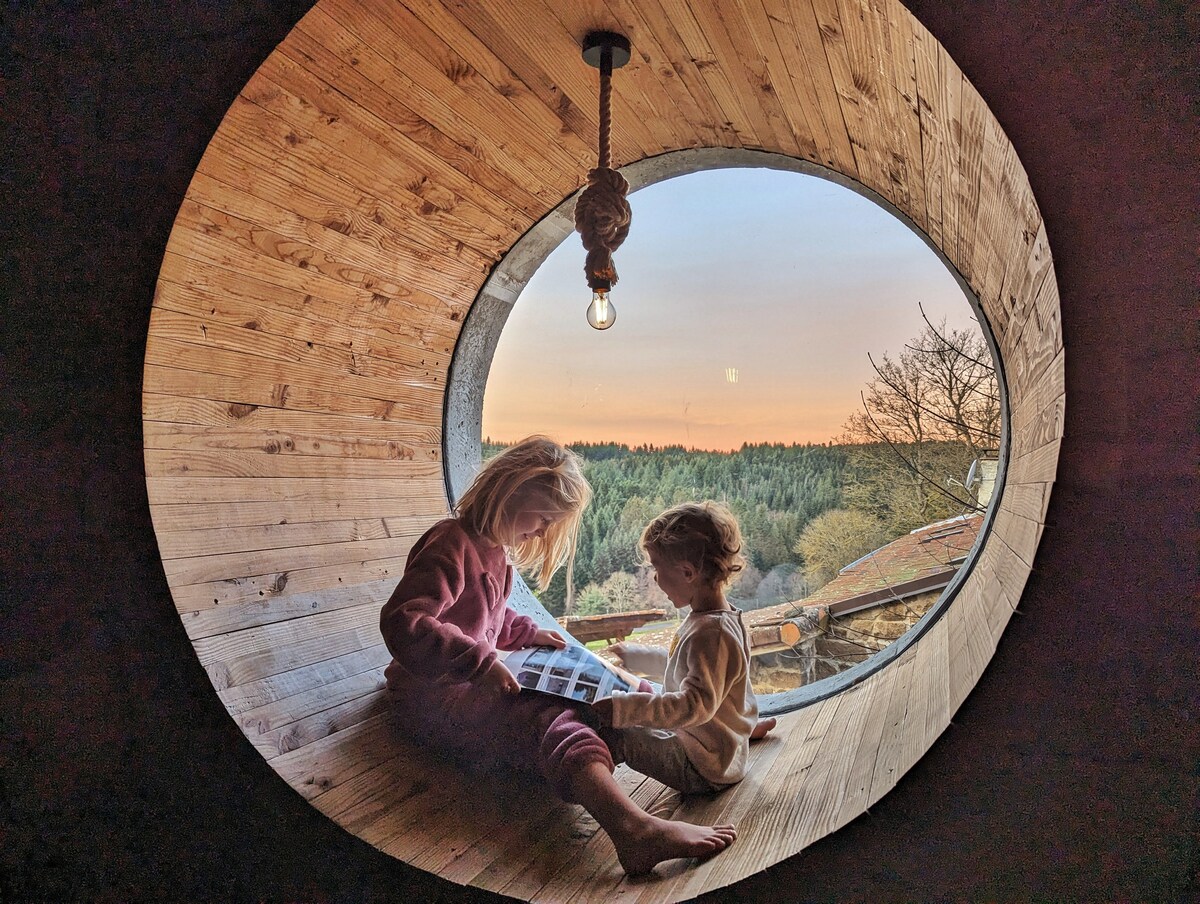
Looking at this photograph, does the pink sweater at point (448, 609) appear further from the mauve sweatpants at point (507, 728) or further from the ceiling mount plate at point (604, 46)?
the ceiling mount plate at point (604, 46)

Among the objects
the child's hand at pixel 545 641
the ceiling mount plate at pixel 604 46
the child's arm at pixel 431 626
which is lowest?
the child's hand at pixel 545 641

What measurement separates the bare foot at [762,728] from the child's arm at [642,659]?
32 cm

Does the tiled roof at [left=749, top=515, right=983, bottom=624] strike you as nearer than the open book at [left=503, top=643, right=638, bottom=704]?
No

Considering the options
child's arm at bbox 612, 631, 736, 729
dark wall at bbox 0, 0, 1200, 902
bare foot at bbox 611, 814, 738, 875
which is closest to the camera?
dark wall at bbox 0, 0, 1200, 902

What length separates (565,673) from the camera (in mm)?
1524

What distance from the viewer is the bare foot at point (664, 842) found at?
1.12m

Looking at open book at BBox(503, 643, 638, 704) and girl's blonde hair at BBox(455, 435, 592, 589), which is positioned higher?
girl's blonde hair at BBox(455, 435, 592, 589)

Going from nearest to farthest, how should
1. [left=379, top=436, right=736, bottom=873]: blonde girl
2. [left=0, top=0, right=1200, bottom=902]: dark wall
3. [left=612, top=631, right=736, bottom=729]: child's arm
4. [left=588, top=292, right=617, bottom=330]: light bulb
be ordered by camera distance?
[left=0, top=0, right=1200, bottom=902]: dark wall → [left=379, top=436, right=736, bottom=873]: blonde girl → [left=612, top=631, right=736, bottom=729]: child's arm → [left=588, top=292, right=617, bottom=330]: light bulb

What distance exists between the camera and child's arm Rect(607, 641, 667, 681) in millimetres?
1927

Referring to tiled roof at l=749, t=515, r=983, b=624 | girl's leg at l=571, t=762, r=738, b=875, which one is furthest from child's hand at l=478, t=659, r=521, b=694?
tiled roof at l=749, t=515, r=983, b=624

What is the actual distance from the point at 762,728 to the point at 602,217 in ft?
4.02

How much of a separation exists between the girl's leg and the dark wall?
0.24 meters

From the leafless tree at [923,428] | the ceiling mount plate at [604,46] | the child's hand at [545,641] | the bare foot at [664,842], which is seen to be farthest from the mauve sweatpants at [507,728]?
the leafless tree at [923,428]

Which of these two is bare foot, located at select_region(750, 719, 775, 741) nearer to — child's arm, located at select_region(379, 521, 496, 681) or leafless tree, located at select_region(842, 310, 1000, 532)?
child's arm, located at select_region(379, 521, 496, 681)
